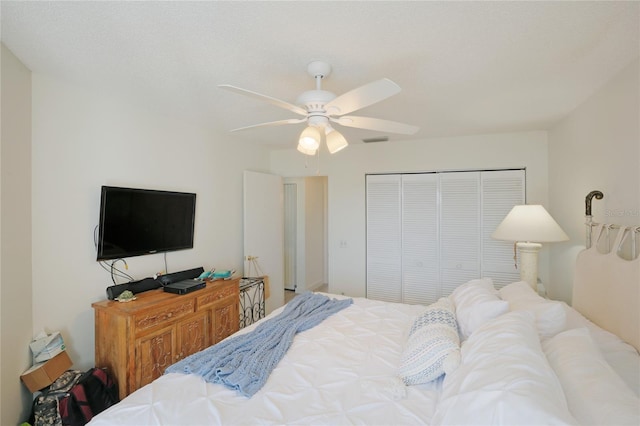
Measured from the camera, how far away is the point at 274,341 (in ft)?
6.00

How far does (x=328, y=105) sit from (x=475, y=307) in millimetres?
1407

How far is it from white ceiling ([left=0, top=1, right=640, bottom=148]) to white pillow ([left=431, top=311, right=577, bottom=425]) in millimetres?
1441

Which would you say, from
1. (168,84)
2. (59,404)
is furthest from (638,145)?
(59,404)

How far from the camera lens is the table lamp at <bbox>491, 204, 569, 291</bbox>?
94.5 inches

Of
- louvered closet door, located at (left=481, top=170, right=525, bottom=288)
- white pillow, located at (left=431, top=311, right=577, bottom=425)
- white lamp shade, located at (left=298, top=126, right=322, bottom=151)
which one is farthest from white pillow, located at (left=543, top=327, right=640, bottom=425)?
louvered closet door, located at (left=481, top=170, right=525, bottom=288)

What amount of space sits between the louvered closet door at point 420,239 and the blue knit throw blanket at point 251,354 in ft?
6.38

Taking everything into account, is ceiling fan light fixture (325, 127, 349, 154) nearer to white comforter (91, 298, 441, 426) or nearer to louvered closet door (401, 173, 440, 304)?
white comforter (91, 298, 441, 426)

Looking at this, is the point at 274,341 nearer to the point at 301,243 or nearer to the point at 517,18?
the point at 517,18

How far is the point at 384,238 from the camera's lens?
4.09 metres

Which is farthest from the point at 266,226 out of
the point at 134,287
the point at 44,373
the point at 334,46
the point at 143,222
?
the point at 334,46

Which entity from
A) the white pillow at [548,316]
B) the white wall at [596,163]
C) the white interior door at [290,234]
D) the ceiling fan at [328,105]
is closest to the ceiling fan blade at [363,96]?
the ceiling fan at [328,105]

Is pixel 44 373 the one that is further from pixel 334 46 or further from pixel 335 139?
pixel 334 46

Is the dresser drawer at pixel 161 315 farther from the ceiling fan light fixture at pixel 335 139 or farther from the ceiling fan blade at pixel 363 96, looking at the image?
the ceiling fan blade at pixel 363 96

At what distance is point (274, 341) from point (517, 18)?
213cm
